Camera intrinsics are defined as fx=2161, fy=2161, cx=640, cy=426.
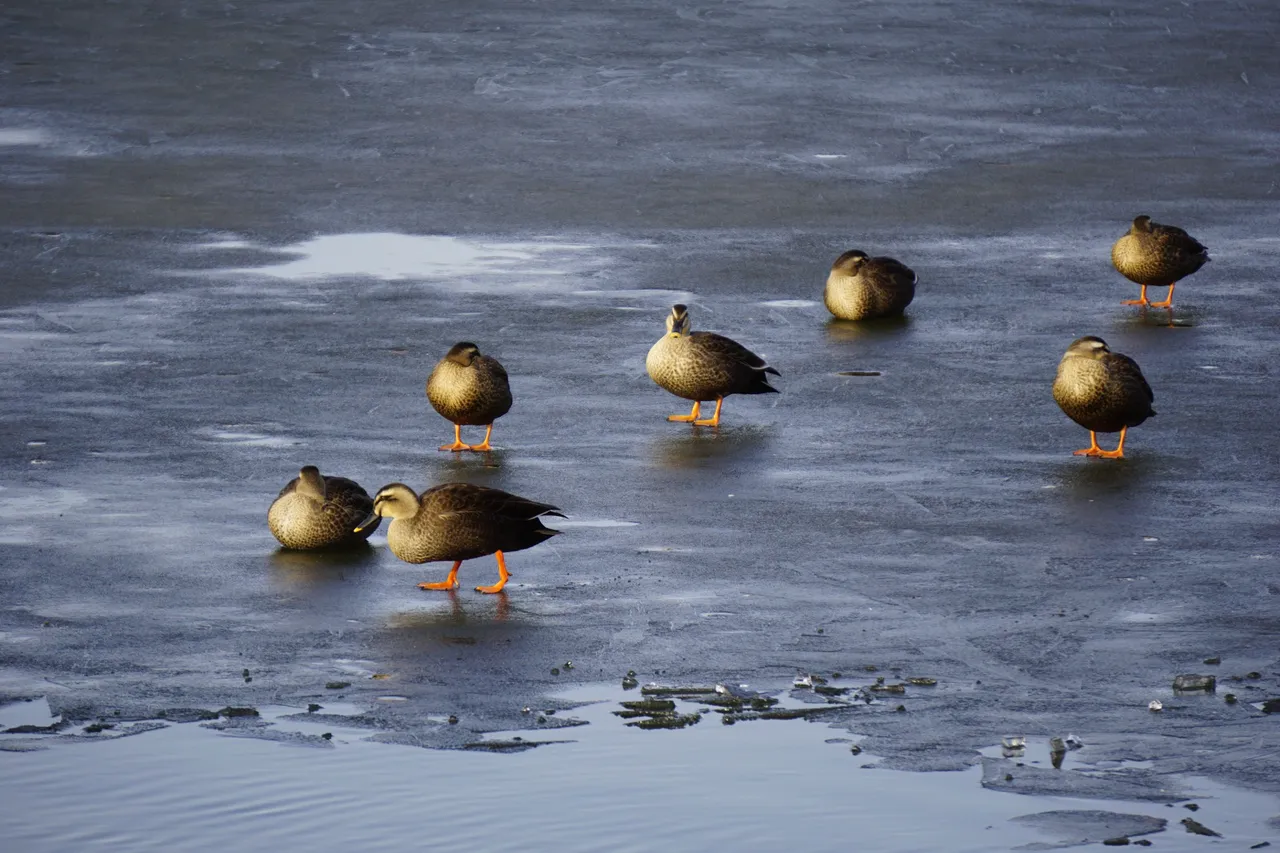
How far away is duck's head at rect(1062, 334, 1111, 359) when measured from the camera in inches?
557

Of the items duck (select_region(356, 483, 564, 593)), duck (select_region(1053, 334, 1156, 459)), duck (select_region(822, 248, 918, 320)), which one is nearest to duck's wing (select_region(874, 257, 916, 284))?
duck (select_region(822, 248, 918, 320))

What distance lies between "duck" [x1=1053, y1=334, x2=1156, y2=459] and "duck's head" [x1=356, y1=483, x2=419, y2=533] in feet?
16.0

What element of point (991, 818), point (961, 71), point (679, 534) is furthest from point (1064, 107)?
point (991, 818)

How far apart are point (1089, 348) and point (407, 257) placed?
8.11 m

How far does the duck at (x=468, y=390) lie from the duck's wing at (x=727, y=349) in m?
1.53

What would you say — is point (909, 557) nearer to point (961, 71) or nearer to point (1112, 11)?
point (961, 71)

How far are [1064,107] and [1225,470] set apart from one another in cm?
1477

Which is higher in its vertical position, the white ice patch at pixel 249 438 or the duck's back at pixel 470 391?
the duck's back at pixel 470 391

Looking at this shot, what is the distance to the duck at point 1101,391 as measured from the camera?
14.1 m

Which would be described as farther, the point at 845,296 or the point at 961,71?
the point at 961,71

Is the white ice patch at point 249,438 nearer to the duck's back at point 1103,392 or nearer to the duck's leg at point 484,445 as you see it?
the duck's leg at point 484,445

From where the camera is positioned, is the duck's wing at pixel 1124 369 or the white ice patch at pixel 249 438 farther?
the white ice patch at pixel 249 438

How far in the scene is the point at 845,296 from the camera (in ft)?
59.9

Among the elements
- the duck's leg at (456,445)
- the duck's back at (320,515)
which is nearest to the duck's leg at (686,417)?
the duck's leg at (456,445)
